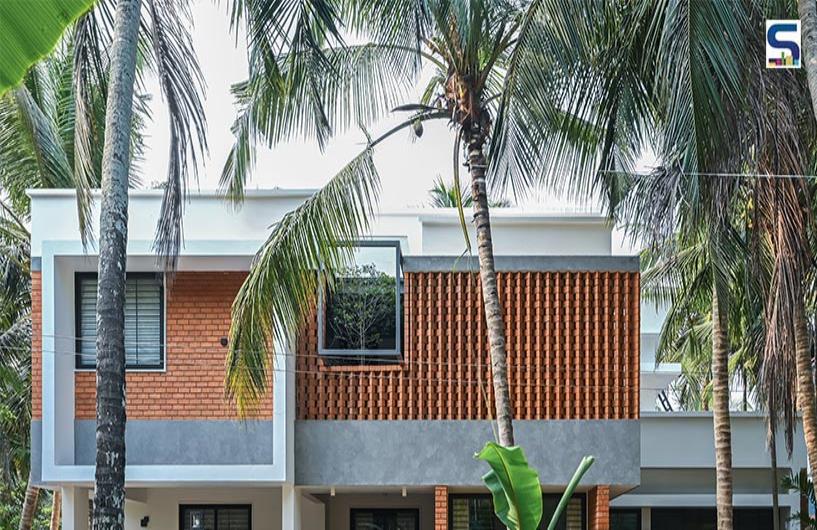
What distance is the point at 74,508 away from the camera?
16.7m

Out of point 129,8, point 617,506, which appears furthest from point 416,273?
point 617,506

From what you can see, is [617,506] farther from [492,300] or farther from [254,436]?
[492,300]

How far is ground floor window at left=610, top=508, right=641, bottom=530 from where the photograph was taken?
23094 millimetres

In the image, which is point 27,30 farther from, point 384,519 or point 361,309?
point 384,519

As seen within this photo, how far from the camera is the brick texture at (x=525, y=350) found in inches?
637

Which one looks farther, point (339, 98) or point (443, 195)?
point (443, 195)

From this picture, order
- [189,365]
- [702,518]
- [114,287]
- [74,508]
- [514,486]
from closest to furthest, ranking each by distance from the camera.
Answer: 1. [514,486]
2. [114,287]
3. [189,365]
4. [74,508]
5. [702,518]

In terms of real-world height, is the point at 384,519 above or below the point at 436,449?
below

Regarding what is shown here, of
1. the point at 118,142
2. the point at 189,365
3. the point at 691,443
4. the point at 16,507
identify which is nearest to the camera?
the point at 118,142

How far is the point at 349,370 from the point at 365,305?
3.07 feet

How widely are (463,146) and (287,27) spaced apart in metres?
2.73

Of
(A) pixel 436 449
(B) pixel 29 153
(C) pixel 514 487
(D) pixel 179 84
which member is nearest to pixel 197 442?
(A) pixel 436 449

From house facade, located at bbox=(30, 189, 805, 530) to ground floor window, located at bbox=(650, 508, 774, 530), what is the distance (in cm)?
708

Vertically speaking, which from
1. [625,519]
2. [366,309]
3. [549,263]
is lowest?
[625,519]
